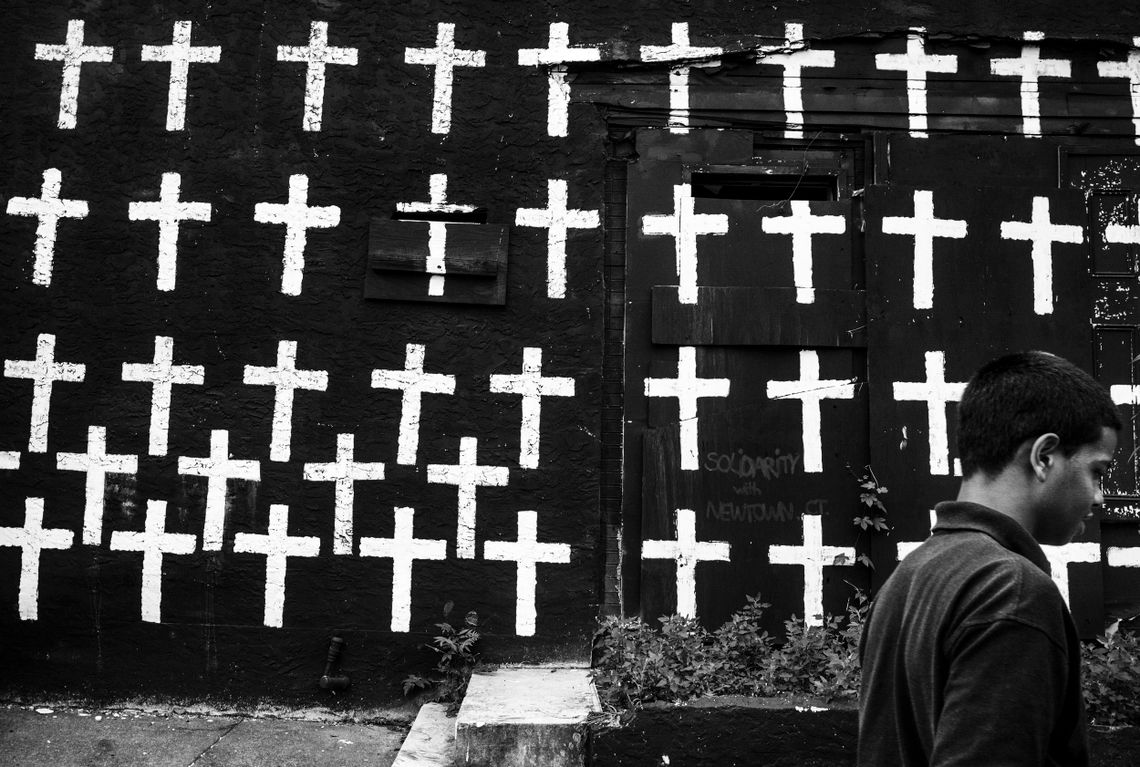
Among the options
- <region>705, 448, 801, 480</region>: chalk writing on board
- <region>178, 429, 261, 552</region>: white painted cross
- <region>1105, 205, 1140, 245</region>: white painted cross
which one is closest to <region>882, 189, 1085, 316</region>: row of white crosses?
<region>1105, 205, 1140, 245</region>: white painted cross

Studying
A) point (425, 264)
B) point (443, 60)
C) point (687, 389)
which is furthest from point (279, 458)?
point (443, 60)

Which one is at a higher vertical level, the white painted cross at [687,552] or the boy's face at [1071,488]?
the boy's face at [1071,488]

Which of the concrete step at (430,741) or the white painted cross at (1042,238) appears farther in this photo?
the white painted cross at (1042,238)

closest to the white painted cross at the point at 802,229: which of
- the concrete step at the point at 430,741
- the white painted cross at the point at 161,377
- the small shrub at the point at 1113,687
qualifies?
the small shrub at the point at 1113,687

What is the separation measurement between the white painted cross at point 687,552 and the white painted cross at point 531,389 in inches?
30.1

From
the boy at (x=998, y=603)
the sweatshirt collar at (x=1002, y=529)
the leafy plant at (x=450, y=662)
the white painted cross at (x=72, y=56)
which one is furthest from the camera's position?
the white painted cross at (x=72, y=56)

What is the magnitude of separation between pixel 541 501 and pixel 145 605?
196cm

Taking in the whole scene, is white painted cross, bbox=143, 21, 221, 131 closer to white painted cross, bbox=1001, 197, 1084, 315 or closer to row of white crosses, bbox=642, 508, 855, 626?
row of white crosses, bbox=642, 508, 855, 626

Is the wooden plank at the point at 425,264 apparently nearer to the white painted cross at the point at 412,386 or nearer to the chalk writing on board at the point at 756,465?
the white painted cross at the point at 412,386

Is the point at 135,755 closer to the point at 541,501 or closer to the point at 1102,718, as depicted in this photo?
the point at 541,501

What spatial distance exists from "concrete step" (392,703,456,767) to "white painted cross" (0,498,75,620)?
194 cm

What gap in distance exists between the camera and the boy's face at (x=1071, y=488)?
155 cm

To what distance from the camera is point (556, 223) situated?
15.6ft

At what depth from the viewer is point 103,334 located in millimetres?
4656
